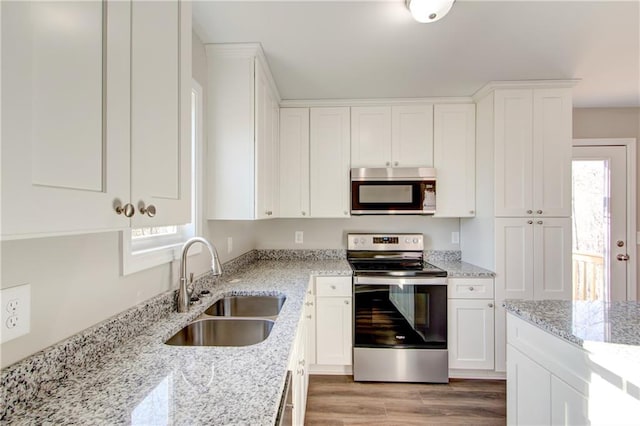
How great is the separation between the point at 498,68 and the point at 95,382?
8.87 ft

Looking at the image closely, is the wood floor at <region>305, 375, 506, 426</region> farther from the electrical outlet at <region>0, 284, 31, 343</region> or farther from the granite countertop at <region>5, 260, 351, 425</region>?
the electrical outlet at <region>0, 284, 31, 343</region>

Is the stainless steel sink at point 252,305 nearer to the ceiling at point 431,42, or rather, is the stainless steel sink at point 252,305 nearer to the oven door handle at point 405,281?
the oven door handle at point 405,281

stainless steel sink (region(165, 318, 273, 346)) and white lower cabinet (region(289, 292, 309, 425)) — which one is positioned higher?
stainless steel sink (region(165, 318, 273, 346))

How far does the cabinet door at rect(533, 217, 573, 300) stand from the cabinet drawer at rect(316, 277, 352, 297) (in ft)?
4.88

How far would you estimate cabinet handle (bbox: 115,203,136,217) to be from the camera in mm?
637

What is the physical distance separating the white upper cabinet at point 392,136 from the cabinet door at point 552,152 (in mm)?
797

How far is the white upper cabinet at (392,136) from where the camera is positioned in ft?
8.63

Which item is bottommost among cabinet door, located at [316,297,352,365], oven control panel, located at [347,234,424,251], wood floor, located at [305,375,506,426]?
wood floor, located at [305,375,506,426]

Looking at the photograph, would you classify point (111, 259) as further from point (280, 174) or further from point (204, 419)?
point (280, 174)

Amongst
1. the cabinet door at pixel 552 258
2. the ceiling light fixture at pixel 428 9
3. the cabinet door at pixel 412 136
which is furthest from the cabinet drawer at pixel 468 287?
the ceiling light fixture at pixel 428 9

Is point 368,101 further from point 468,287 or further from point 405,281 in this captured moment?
point 468,287

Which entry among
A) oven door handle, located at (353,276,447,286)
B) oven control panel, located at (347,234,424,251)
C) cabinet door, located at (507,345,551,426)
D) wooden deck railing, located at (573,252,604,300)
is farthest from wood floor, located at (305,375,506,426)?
wooden deck railing, located at (573,252,604,300)

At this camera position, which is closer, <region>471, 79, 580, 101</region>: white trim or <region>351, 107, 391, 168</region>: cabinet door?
<region>471, 79, 580, 101</region>: white trim

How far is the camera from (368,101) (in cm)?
264
